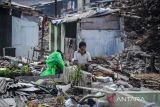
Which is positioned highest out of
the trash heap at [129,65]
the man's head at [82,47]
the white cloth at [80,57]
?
the man's head at [82,47]

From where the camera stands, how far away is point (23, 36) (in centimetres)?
2622

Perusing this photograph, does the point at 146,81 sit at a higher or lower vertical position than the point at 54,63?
lower

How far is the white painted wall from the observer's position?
84.7 feet

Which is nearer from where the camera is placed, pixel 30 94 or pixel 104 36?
pixel 30 94

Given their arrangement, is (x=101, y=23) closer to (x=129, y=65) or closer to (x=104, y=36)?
(x=104, y=36)

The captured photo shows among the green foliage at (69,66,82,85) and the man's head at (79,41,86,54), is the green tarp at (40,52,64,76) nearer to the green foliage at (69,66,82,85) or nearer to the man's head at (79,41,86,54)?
the man's head at (79,41,86,54)

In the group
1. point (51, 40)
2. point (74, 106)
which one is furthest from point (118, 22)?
point (74, 106)

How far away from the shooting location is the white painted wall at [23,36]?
84.7 feet

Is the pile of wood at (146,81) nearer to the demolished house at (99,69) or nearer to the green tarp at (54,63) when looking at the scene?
the demolished house at (99,69)

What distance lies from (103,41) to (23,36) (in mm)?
5241

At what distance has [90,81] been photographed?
1071 centimetres

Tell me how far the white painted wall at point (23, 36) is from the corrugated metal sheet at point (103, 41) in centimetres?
397

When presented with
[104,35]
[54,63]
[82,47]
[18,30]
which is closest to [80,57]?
[82,47]

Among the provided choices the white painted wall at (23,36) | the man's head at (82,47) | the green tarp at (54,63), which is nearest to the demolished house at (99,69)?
the green tarp at (54,63)
